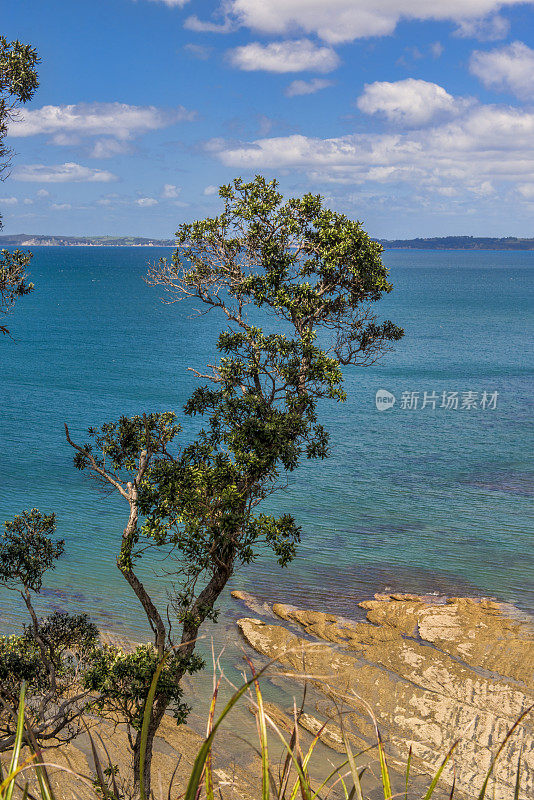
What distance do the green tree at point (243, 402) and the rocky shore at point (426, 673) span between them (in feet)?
14.7

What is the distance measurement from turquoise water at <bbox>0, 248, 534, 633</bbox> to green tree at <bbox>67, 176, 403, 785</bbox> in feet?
7.18

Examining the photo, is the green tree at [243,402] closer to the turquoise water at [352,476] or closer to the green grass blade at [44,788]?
the turquoise water at [352,476]

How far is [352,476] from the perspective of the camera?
44.4 m

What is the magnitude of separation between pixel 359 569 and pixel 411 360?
182 feet

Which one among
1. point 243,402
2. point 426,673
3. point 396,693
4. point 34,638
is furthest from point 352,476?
point 34,638

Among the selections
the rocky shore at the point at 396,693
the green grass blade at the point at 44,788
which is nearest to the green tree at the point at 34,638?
the rocky shore at the point at 396,693

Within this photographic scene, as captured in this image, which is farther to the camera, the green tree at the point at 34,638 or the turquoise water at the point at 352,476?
the turquoise water at the point at 352,476

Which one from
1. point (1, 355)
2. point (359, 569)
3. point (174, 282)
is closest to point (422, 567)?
point (359, 569)

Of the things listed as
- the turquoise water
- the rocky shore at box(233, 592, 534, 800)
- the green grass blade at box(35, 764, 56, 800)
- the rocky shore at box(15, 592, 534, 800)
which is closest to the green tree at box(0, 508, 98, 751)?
the rocky shore at box(15, 592, 534, 800)

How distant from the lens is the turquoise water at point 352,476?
102ft

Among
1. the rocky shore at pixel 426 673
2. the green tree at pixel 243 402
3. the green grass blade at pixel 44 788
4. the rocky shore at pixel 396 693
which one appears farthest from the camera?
the rocky shore at pixel 426 673

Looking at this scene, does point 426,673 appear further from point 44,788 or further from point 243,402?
point 44,788

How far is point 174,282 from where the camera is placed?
64.5ft

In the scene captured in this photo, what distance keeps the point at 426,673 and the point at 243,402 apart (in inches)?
526
